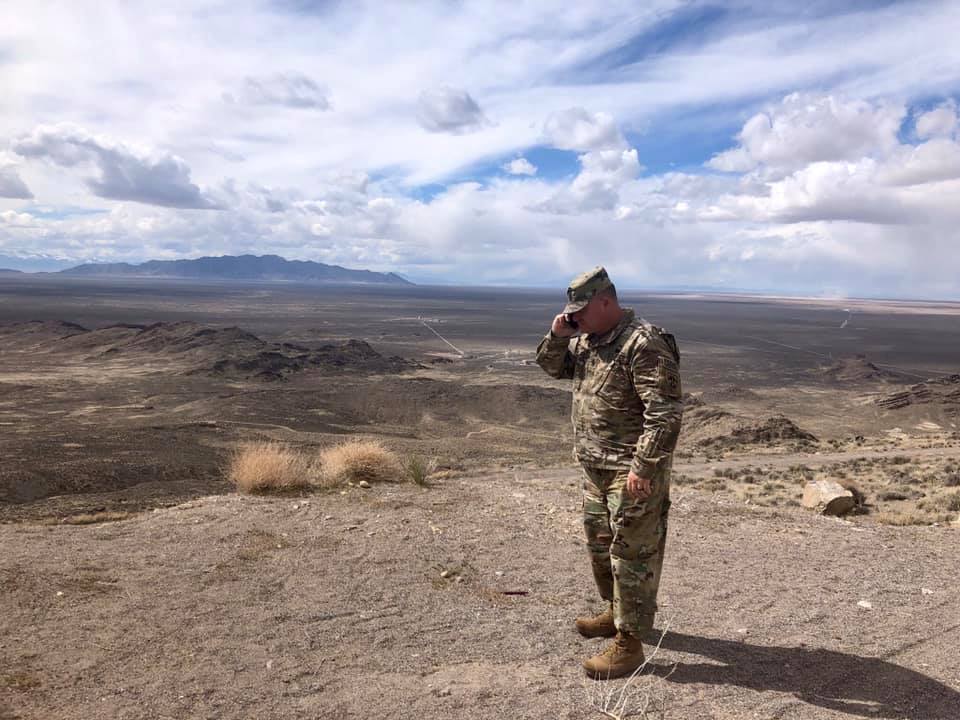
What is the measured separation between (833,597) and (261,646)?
3.88 m

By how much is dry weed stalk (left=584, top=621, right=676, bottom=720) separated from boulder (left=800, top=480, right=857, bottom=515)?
19.2ft

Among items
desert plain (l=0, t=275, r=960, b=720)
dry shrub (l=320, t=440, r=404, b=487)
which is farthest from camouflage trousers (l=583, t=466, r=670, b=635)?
dry shrub (l=320, t=440, r=404, b=487)

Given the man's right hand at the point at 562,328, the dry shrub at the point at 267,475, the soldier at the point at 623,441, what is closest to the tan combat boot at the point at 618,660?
the soldier at the point at 623,441

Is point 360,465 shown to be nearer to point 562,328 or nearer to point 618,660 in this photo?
point 562,328

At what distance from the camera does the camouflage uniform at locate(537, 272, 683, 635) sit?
3.47 m

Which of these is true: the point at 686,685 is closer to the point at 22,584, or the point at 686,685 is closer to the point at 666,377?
the point at 666,377

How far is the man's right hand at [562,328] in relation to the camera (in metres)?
3.83

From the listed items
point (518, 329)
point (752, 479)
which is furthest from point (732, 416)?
point (518, 329)

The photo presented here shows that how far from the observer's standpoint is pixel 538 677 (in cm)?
355

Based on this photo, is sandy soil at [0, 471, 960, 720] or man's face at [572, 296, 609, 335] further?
man's face at [572, 296, 609, 335]

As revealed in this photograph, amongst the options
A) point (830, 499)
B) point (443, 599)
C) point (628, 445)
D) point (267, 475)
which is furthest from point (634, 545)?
point (830, 499)

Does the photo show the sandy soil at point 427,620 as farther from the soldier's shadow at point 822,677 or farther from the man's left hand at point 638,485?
the man's left hand at point 638,485

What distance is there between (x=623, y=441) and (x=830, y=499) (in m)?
6.13

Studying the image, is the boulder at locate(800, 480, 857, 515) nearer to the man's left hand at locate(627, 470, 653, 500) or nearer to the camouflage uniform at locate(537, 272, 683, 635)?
the camouflage uniform at locate(537, 272, 683, 635)
